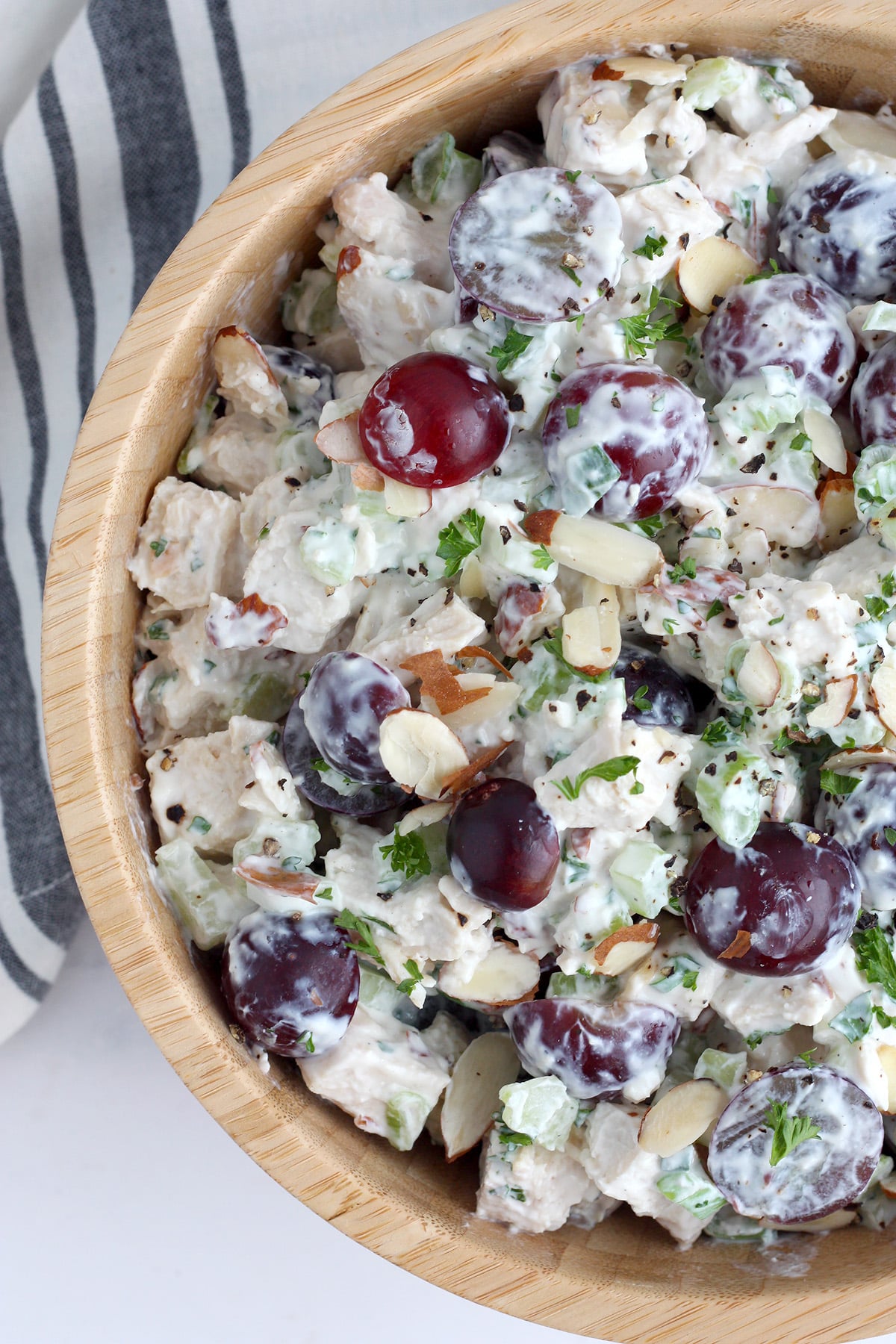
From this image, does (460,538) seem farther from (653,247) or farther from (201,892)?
(201,892)

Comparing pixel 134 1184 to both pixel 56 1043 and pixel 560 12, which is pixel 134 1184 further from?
pixel 560 12

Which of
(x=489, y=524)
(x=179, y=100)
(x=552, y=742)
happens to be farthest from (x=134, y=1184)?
(x=179, y=100)

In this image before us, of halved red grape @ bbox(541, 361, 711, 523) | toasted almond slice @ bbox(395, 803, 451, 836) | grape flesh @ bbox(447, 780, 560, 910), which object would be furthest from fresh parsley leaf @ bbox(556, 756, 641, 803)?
halved red grape @ bbox(541, 361, 711, 523)

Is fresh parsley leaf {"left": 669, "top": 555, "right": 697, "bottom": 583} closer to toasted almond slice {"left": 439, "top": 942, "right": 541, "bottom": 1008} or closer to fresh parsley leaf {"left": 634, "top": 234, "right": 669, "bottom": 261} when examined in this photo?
fresh parsley leaf {"left": 634, "top": 234, "right": 669, "bottom": 261}

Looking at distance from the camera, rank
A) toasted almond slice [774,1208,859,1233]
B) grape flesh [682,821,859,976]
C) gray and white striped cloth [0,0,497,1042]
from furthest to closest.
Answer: gray and white striped cloth [0,0,497,1042] → toasted almond slice [774,1208,859,1233] → grape flesh [682,821,859,976]

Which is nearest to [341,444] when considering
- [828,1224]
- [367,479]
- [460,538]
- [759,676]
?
[367,479]

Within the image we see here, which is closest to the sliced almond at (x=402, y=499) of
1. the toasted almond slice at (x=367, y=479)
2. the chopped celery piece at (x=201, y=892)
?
the toasted almond slice at (x=367, y=479)

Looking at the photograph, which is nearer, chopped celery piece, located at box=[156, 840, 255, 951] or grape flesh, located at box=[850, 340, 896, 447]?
grape flesh, located at box=[850, 340, 896, 447]
